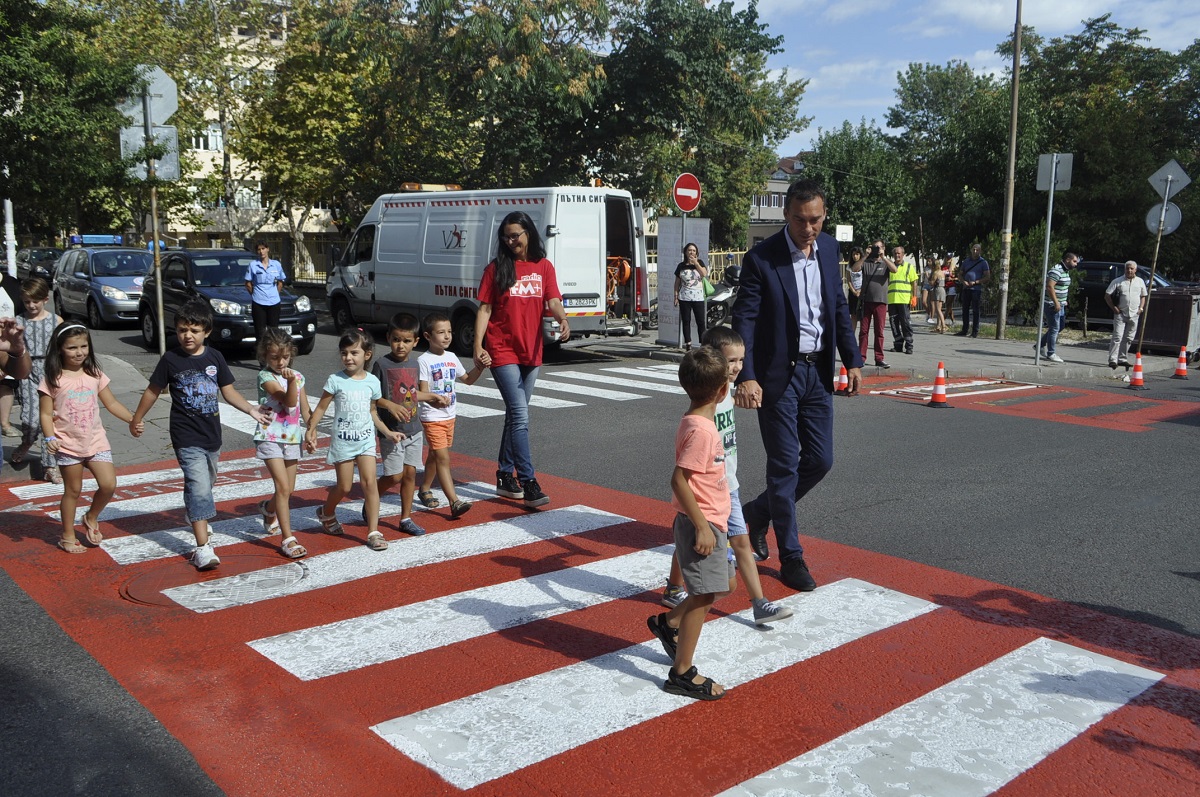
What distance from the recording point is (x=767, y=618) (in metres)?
4.91

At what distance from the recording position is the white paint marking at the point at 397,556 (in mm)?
5430

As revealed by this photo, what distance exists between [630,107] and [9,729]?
22115mm

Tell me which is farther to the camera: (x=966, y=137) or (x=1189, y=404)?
(x=966, y=137)

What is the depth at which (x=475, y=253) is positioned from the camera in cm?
1672

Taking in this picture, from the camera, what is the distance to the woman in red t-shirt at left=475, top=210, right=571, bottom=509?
7.12 meters

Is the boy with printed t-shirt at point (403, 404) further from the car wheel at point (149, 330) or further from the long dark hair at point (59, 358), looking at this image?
the car wheel at point (149, 330)

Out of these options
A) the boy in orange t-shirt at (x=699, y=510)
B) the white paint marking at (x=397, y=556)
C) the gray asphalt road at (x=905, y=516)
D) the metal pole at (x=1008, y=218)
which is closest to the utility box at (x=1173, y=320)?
the metal pole at (x=1008, y=218)

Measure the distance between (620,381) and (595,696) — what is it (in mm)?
10404

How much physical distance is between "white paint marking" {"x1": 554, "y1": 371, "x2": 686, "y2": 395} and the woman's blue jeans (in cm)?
594

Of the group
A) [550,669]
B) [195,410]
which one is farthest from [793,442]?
[195,410]

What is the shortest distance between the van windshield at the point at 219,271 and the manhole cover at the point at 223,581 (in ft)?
41.5

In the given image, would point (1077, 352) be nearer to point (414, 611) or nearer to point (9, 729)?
point (414, 611)

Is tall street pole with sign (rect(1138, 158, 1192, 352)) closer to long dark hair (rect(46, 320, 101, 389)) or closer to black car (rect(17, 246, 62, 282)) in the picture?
long dark hair (rect(46, 320, 101, 389))

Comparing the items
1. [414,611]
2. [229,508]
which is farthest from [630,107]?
[414,611]
